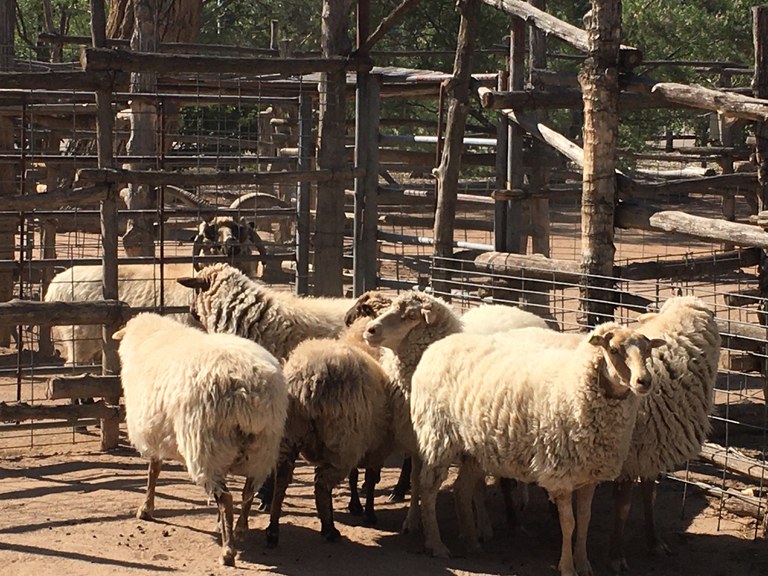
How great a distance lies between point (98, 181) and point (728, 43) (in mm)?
15216

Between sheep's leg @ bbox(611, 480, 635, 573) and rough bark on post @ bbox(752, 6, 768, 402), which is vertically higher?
rough bark on post @ bbox(752, 6, 768, 402)

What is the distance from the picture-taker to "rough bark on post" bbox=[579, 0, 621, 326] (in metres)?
8.42

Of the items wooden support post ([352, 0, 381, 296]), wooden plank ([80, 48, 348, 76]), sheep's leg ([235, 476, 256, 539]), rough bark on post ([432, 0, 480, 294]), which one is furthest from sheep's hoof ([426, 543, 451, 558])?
wooden plank ([80, 48, 348, 76])

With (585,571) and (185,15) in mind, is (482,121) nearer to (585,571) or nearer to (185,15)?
(185,15)

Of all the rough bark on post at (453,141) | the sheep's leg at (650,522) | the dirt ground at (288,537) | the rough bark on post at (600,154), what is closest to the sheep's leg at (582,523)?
the dirt ground at (288,537)

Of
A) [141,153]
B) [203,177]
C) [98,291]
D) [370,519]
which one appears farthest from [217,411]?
[141,153]

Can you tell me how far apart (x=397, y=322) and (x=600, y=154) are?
209 cm

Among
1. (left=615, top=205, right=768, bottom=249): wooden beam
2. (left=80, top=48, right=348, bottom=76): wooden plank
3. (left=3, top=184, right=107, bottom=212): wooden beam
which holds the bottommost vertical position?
(left=615, top=205, right=768, bottom=249): wooden beam

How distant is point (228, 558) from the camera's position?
681 centimetres

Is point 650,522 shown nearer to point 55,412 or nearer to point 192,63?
point 55,412

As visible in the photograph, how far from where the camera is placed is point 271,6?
27.1m

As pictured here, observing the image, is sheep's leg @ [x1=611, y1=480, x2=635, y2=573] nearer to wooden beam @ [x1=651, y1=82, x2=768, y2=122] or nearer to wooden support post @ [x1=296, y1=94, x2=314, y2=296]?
wooden beam @ [x1=651, y1=82, x2=768, y2=122]

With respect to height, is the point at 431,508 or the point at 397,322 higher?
the point at 397,322

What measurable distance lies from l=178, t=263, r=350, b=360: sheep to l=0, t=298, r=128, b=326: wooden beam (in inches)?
26.9
